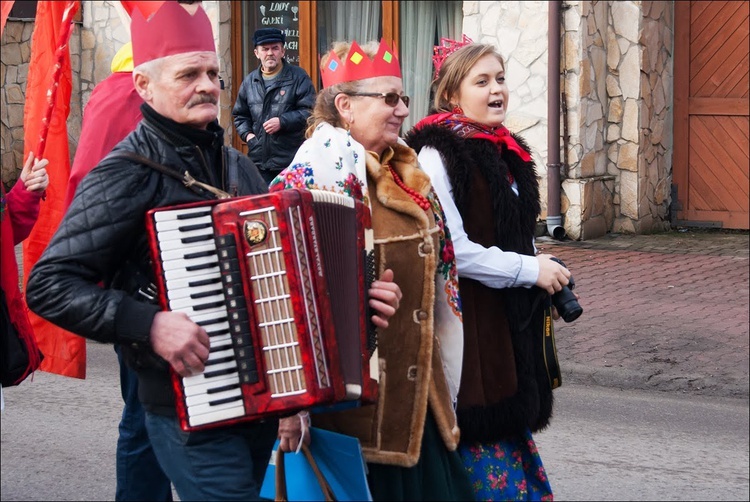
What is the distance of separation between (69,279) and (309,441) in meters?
0.85

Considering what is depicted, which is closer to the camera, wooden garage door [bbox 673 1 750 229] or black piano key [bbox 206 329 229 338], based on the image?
black piano key [bbox 206 329 229 338]

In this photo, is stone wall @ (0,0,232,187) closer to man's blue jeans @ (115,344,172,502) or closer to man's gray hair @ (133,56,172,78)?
man's blue jeans @ (115,344,172,502)

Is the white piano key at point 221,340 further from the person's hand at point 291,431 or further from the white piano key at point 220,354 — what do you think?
the person's hand at point 291,431

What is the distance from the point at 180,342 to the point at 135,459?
68.2 inches

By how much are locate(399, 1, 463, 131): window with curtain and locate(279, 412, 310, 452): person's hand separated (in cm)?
1007

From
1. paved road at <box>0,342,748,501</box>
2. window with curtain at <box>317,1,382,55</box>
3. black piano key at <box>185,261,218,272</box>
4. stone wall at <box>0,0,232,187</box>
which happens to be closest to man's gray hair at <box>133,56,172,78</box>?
black piano key at <box>185,261,218,272</box>

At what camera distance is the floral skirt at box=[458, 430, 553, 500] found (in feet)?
12.9

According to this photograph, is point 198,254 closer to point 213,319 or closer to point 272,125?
point 213,319

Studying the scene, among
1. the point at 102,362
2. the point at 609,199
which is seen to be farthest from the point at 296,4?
the point at 102,362

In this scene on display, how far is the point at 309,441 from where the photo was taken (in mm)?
3369

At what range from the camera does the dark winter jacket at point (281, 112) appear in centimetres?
992

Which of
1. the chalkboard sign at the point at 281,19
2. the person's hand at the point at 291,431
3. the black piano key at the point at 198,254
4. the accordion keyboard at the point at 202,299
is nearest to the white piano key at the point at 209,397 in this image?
the accordion keyboard at the point at 202,299

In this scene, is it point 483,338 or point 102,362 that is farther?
point 102,362

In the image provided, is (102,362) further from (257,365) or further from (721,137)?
(721,137)
